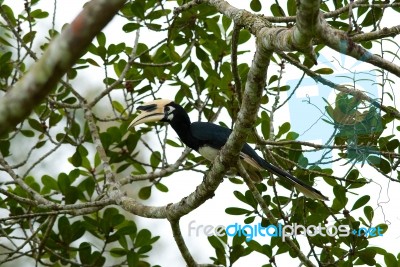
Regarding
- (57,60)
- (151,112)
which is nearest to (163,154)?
(151,112)

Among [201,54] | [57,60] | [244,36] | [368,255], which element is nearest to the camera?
[57,60]

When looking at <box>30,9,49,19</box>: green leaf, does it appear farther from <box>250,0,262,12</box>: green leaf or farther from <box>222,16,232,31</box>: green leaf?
<box>250,0,262,12</box>: green leaf

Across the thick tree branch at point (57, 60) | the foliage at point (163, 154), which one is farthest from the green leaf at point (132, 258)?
the thick tree branch at point (57, 60)

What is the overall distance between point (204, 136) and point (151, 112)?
1.26 feet

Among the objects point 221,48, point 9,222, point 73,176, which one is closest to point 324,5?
point 221,48

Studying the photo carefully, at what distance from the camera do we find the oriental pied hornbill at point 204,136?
12.4ft

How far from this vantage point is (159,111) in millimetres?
4465

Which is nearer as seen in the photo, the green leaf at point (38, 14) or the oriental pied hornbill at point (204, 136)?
the oriental pied hornbill at point (204, 136)

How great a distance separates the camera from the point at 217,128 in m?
4.31

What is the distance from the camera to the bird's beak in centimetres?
431

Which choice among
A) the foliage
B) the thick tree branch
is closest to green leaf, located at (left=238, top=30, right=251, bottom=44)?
the foliage

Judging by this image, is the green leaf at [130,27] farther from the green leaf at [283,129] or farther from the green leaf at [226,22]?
the green leaf at [283,129]

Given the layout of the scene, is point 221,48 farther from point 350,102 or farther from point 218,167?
point 350,102

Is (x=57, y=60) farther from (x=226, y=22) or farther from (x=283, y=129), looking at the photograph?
(x=226, y=22)
